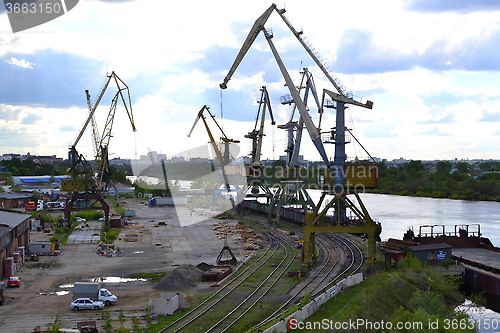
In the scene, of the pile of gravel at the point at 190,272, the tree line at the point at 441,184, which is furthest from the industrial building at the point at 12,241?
the tree line at the point at 441,184

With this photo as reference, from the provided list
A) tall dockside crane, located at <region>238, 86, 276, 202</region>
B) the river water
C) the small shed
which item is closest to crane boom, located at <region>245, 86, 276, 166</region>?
tall dockside crane, located at <region>238, 86, 276, 202</region>

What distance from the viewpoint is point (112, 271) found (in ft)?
123

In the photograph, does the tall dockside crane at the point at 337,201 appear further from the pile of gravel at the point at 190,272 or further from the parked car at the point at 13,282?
the parked car at the point at 13,282

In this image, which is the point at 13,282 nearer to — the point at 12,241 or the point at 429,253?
the point at 12,241

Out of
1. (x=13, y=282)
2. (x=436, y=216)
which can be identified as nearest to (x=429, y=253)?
(x=13, y=282)

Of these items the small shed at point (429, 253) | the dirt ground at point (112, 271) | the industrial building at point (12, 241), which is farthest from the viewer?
the small shed at point (429, 253)

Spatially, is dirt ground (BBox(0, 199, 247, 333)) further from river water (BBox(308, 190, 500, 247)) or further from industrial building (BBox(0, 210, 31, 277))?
river water (BBox(308, 190, 500, 247))

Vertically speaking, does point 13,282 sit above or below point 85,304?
below

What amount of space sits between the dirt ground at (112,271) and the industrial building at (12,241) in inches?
48.0

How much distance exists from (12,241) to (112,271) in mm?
9396

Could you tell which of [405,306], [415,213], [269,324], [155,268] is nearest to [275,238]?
[155,268]

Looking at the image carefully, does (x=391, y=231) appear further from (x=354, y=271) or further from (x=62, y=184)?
(x=62, y=184)

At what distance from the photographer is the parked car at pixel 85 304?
86.4 feet

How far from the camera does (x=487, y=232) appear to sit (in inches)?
2440
